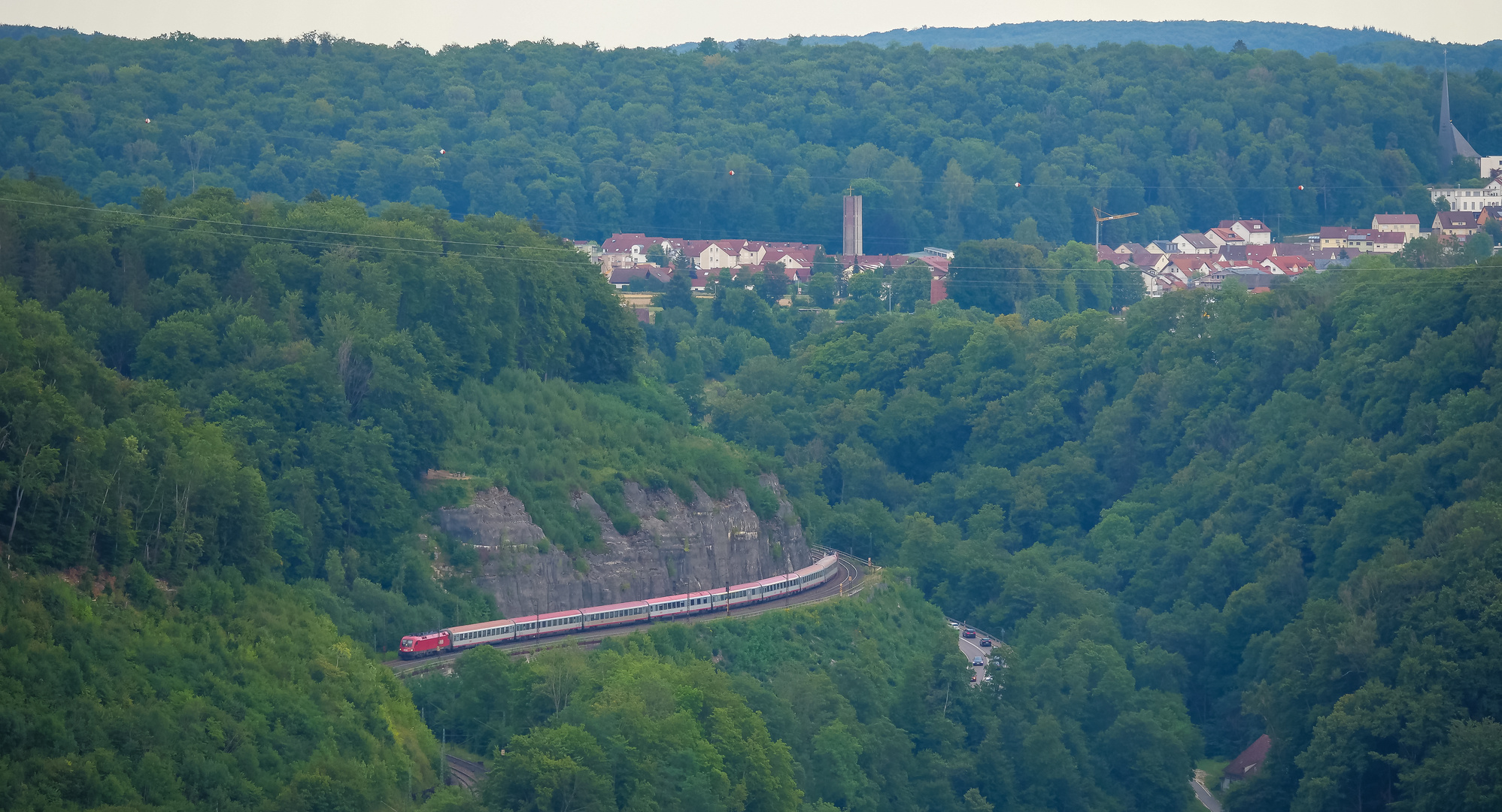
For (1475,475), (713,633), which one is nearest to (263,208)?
(713,633)

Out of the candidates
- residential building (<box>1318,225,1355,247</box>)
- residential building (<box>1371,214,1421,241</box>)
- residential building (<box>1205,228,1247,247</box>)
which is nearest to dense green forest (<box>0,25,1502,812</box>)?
residential building (<box>1318,225,1355,247</box>)

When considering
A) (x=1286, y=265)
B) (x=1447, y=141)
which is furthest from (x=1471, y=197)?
(x=1286, y=265)

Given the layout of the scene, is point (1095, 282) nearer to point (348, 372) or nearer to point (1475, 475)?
point (1475, 475)

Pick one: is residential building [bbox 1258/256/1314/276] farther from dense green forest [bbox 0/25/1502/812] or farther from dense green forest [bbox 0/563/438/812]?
dense green forest [bbox 0/563/438/812]

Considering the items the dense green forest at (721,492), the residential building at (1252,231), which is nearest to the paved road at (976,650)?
the dense green forest at (721,492)

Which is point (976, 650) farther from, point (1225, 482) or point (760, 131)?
point (760, 131)

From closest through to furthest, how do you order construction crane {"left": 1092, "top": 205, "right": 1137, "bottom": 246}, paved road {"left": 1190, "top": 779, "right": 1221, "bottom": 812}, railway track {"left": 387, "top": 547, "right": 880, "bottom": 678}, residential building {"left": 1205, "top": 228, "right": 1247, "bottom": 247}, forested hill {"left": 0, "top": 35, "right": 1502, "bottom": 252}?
railway track {"left": 387, "top": 547, "right": 880, "bottom": 678}, paved road {"left": 1190, "top": 779, "right": 1221, "bottom": 812}, forested hill {"left": 0, "top": 35, "right": 1502, "bottom": 252}, residential building {"left": 1205, "top": 228, "right": 1247, "bottom": 247}, construction crane {"left": 1092, "top": 205, "right": 1137, "bottom": 246}
